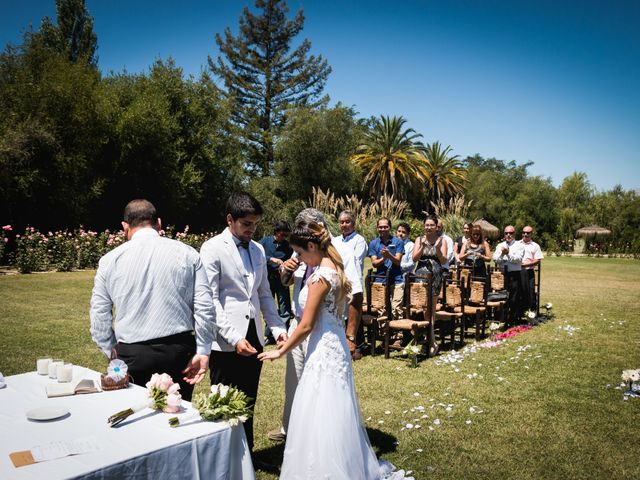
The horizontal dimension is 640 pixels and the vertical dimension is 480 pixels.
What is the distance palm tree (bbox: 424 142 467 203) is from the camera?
1993 inches

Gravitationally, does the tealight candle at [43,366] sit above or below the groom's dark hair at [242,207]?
below

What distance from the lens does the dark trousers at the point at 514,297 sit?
37.2ft

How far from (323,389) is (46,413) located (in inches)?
69.6

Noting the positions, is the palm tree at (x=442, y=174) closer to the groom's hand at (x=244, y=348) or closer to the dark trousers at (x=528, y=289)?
the dark trousers at (x=528, y=289)

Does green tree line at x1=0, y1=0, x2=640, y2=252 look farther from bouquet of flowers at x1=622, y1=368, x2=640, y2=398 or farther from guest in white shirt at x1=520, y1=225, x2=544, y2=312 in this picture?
bouquet of flowers at x1=622, y1=368, x2=640, y2=398

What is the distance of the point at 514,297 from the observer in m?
11.3

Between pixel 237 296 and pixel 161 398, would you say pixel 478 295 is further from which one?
pixel 161 398

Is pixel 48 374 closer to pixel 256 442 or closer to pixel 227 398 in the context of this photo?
pixel 227 398

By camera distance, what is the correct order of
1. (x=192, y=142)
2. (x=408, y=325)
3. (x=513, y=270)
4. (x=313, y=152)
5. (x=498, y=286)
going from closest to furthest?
(x=408, y=325) < (x=498, y=286) < (x=513, y=270) < (x=192, y=142) < (x=313, y=152)

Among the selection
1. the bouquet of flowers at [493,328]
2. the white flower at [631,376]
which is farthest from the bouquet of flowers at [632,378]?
the bouquet of flowers at [493,328]

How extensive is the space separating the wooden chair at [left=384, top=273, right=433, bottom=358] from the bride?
173 inches

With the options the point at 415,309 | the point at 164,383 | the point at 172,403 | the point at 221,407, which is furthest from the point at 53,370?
the point at 415,309

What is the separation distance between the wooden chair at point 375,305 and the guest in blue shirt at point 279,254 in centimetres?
147

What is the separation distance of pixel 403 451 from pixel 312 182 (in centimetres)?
3400
